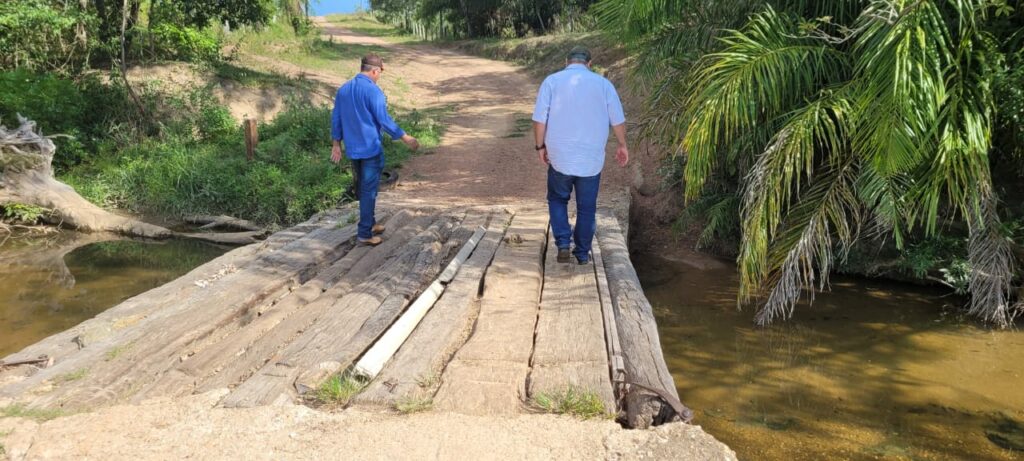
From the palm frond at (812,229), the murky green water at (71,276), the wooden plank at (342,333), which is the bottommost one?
the murky green water at (71,276)

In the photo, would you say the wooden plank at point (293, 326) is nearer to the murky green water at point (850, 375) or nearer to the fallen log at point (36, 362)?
the fallen log at point (36, 362)

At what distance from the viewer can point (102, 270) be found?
8188 millimetres

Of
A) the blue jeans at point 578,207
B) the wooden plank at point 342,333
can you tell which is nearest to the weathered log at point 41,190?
the wooden plank at point 342,333

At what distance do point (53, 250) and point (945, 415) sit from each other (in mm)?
9989

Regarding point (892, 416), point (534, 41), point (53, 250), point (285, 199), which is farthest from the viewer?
point (534, 41)

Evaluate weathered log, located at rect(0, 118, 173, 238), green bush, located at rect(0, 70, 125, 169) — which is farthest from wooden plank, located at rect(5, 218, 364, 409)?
green bush, located at rect(0, 70, 125, 169)

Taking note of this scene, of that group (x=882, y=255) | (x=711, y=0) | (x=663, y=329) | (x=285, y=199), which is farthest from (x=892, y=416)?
(x=285, y=199)

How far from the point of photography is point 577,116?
491cm

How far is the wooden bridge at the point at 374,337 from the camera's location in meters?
3.27

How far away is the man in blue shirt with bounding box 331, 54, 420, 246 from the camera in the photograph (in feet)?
18.5

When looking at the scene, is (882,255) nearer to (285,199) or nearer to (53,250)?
(285,199)

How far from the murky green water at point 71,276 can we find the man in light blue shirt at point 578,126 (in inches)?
186

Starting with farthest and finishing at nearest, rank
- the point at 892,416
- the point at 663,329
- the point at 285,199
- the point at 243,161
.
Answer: the point at 243,161 < the point at 285,199 < the point at 663,329 < the point at 892,416

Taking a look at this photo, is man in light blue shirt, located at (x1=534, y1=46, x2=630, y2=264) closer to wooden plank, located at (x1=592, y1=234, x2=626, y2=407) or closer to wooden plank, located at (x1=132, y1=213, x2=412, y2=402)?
wooden plank, located at (x1=592, y1=234, x2=626, y2=407)
